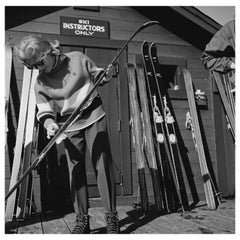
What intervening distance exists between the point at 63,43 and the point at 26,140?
1.26 metres

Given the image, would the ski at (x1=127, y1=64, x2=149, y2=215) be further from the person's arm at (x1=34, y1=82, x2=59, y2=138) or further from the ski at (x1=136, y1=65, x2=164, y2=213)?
the person's arm at (x1=34, y1=82, x2=59, y2=138)

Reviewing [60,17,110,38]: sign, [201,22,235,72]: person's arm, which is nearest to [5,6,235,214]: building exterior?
[60,17,110,38]: sign

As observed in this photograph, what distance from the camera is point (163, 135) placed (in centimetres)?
350

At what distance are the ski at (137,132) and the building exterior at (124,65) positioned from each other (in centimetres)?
10

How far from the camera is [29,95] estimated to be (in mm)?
3238

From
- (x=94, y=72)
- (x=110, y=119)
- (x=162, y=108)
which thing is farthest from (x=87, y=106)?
(x=162, y=108)

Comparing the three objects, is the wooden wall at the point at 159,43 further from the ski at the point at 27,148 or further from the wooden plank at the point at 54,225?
the wooden plank at the point at 54,225

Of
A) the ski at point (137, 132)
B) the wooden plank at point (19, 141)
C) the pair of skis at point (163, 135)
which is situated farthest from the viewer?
the pair of skis at point (163, 135)

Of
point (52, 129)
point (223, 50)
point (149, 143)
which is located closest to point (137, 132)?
point (149, 143)

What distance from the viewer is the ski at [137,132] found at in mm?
3240

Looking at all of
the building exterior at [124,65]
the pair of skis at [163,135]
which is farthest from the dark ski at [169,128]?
the building exterior at [124,65]

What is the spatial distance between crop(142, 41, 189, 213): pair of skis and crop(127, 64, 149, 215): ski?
179 millimetres

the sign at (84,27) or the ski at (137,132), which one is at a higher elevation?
the sign at (84,27)
